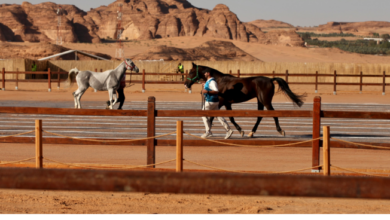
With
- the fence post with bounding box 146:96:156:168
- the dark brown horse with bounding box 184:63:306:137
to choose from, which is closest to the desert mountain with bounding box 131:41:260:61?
the dark brown horse with bounding box 184:63:306:137

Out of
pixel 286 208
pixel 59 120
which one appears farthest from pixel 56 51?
pixel 286 208

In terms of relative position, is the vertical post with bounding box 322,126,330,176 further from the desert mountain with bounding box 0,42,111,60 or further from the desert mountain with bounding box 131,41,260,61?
the desert mountain with bounding box 131,41,260,61

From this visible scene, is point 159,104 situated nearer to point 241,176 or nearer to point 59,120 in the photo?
point 59,120

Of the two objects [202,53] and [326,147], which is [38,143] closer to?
[326,147]

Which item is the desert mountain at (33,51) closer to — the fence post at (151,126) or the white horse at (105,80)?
the white horse at (105,80)

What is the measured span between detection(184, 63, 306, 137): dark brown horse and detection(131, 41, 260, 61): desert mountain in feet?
215

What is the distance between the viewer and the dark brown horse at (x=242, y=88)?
12.7 meters

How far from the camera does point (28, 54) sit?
2840 inches

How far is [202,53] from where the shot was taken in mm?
91688

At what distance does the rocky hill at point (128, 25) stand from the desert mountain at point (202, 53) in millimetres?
35630

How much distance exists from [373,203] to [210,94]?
597cm

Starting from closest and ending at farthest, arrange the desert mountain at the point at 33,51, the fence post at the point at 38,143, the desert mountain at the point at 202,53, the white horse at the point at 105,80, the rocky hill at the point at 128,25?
1. the fence post at the point at 38,143
2. the white horse at the point at 105,80
3. the desert mountain at the point at 33,51
4. the desert mountain at the point at 202,53
5. the rocky hill at the point at 128,25

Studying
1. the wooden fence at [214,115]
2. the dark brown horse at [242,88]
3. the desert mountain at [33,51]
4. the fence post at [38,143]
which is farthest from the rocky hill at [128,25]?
the fence post at [38,143]

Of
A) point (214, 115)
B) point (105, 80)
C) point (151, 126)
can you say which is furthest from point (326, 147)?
point (105, 80)
